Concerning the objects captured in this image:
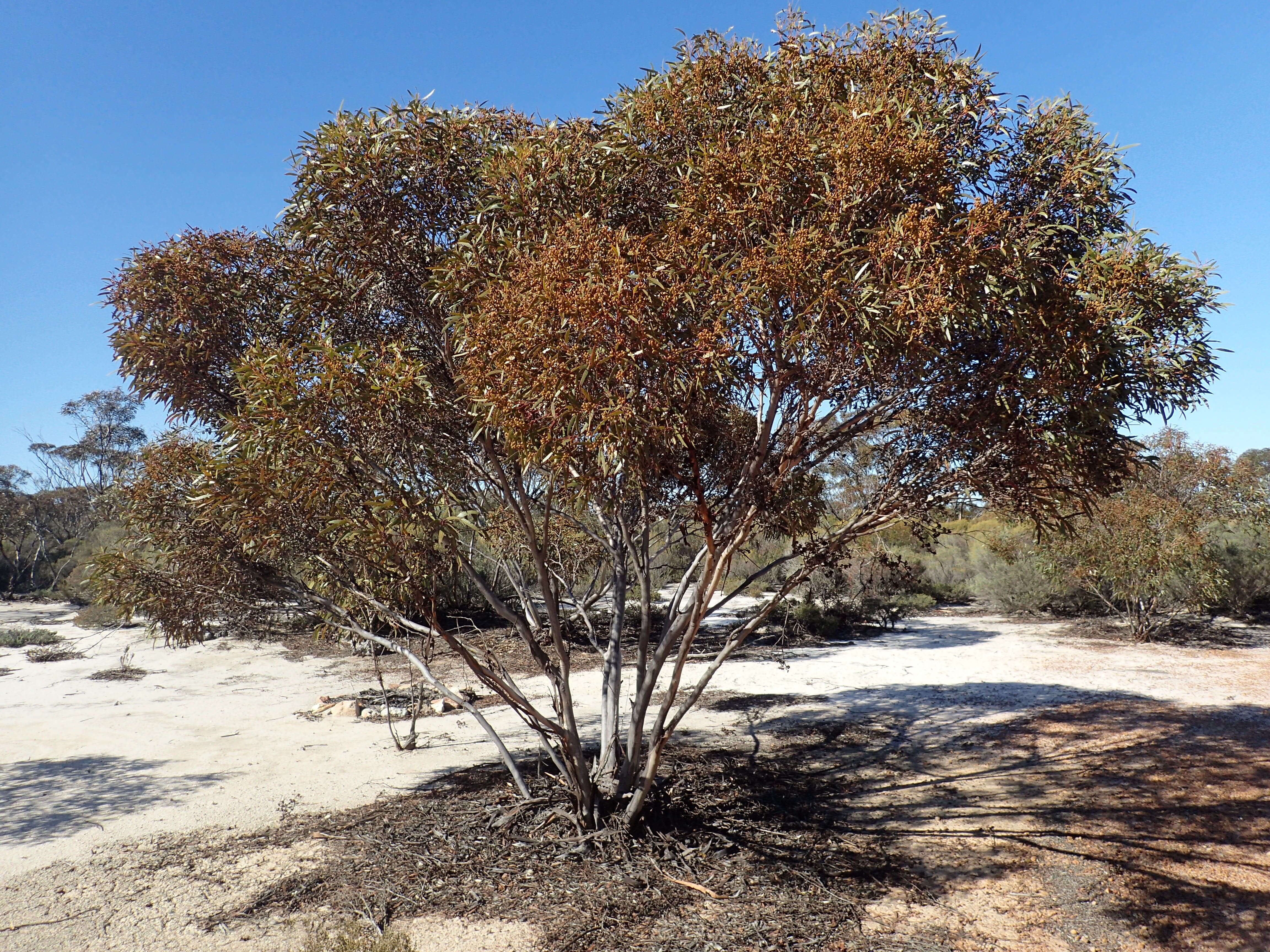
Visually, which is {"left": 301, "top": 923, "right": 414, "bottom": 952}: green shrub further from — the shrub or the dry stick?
the shrub

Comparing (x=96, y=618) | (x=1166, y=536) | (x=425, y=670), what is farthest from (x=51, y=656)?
(x=1166, y=536)

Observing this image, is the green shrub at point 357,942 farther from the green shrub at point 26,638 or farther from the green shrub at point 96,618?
the green shrub at point 96,618

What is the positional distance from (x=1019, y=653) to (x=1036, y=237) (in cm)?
1303

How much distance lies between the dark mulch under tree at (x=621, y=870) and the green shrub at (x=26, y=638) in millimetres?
15232

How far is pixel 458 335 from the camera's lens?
16.1 feet

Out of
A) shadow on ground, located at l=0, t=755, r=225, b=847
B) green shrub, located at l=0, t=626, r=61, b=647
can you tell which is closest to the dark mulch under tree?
shadow on ground, located at l=0, t=755, r=225, b=847

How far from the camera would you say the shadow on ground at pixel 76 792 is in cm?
649

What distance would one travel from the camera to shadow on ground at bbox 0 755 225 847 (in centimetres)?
649

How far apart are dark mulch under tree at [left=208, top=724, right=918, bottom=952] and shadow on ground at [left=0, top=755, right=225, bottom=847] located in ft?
6.45

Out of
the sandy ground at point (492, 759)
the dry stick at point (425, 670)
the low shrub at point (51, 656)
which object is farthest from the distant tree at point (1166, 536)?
the low shrub at point (51, 656)

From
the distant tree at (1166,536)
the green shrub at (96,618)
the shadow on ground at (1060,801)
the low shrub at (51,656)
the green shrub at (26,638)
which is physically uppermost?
the distant tree at (1166,536)

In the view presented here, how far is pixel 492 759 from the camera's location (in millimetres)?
8344

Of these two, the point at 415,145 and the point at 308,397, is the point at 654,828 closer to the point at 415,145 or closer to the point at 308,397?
the point at 308,397

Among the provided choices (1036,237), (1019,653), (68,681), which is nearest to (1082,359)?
(1036,237)
